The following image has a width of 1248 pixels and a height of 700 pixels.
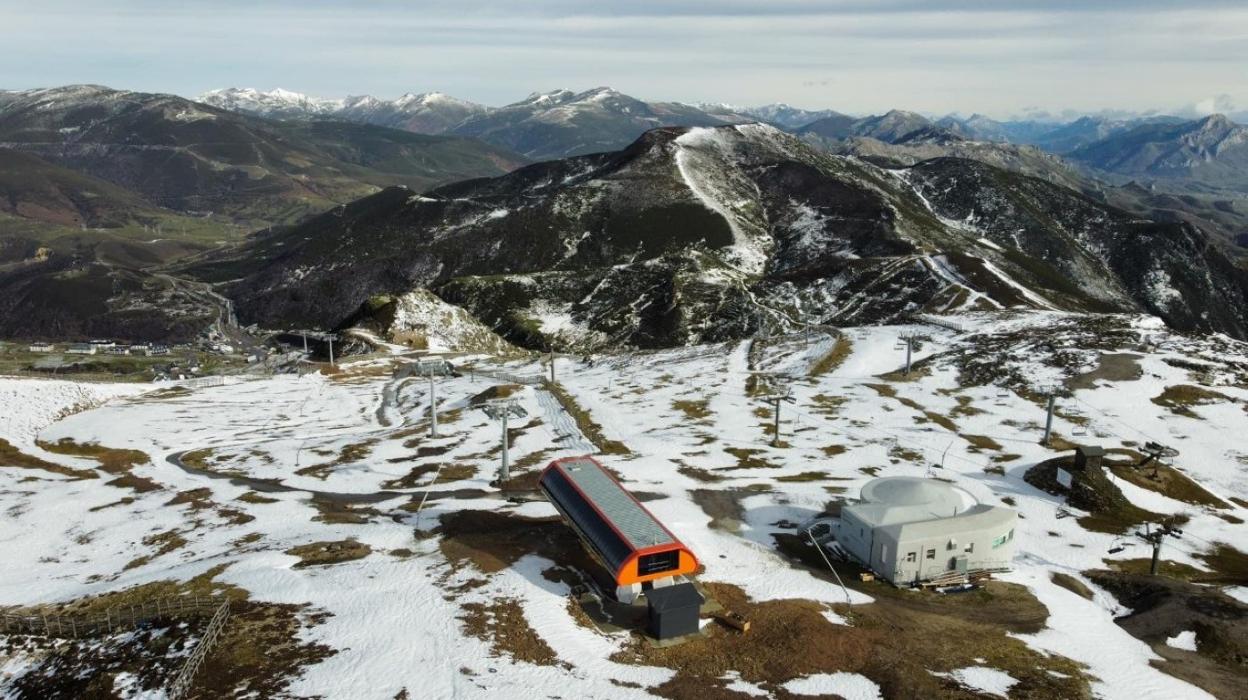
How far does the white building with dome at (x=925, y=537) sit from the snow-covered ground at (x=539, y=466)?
11.5 feet

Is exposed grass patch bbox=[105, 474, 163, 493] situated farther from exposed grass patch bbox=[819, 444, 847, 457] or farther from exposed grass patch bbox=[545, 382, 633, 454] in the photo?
exposed grass patch bbox=[819, 444, 847, 457]

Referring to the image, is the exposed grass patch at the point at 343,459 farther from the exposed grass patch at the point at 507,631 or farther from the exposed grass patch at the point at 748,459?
the exposed grass patch at the point at 748,459

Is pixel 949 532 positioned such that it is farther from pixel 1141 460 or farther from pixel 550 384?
pixel 550 384

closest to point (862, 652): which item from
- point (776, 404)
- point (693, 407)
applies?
point (776, 404)

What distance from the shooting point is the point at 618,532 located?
4466cm

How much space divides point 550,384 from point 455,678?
88.9 m

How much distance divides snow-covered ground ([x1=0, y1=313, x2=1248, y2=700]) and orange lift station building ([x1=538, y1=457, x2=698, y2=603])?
3571 millimetres

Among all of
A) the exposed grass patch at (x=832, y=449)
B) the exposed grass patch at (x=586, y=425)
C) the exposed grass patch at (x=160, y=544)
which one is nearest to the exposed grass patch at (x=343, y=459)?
the exposed grass patch at (x=160, y=544)

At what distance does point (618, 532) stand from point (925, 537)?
69.9ft

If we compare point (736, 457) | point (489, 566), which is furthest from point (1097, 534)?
point (489, 566)

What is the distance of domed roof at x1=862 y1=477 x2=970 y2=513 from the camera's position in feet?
174

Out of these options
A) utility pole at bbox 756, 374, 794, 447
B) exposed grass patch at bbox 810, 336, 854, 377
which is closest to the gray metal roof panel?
utility pole at bbox 756, 374, 794, 447

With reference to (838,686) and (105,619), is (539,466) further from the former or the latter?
(838,686)

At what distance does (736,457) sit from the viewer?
258 ft
